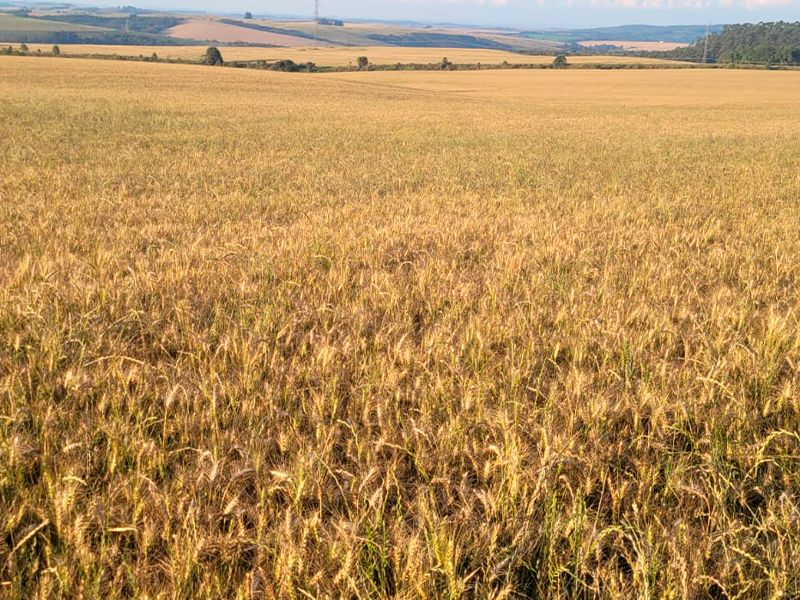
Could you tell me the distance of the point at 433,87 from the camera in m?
50.9

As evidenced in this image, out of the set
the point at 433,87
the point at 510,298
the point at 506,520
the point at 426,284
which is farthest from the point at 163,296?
the point at 433,87

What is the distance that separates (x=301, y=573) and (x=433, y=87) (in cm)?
5387

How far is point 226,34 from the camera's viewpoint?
164 metres

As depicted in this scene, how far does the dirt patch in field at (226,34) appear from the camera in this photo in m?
153

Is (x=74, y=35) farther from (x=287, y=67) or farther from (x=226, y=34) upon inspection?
(x=287, y=67)

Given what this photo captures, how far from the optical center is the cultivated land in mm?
1525

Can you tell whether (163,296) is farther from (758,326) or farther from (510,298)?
(758,326)

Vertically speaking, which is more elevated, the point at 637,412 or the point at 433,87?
the point at 433,87

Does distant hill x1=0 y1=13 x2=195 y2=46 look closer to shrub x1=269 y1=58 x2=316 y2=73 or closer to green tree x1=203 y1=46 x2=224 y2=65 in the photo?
green tree x1=203 y1=46 x2=224 y2=65

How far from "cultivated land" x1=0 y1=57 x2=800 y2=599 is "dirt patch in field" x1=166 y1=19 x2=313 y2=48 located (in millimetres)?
160748

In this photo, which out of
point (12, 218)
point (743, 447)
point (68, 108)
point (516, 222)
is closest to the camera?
point (743, 447)

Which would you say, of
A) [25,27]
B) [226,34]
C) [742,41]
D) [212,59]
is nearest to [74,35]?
[25,27]

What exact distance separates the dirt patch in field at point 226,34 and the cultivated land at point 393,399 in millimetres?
160748

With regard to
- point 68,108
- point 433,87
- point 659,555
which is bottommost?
Answer: point 659,555
